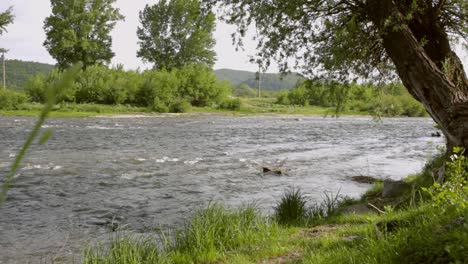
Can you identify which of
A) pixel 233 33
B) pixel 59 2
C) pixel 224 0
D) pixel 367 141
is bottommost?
pixel 367 141

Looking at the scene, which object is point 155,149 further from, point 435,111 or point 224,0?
point 435,111

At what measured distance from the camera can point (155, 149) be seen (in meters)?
24.2

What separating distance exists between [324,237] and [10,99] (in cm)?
5252

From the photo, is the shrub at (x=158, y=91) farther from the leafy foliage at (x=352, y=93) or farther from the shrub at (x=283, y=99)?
the leafy foliage at (x=352, y=93)

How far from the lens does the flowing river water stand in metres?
9.78

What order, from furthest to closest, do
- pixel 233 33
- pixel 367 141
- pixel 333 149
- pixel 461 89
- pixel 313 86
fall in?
pixel 367 141 < pixel 333 149 < pixel 313 86 < pixel 233 33 < pixel 461 89

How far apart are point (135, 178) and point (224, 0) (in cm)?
864

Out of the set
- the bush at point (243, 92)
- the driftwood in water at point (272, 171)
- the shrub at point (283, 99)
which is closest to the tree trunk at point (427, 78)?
the driftwood in water at point (272, 171)

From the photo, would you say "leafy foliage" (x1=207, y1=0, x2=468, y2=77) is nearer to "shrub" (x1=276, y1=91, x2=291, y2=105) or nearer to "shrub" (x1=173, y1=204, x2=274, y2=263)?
"shrub" (x1=173, y1=204, x2=274, y2=263)

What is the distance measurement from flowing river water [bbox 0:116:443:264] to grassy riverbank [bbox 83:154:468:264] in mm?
1853

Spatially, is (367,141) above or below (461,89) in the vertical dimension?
below

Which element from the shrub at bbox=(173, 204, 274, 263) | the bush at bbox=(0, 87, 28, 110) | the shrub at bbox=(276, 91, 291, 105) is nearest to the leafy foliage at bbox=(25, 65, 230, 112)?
the bush at bbox=(0, 87, 28, 110)

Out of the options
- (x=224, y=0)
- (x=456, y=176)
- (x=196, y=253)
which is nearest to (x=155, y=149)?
(x=224, y=0)

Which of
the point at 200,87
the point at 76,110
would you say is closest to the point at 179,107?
the point at 200,87
